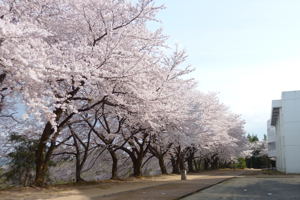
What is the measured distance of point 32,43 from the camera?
10.8m

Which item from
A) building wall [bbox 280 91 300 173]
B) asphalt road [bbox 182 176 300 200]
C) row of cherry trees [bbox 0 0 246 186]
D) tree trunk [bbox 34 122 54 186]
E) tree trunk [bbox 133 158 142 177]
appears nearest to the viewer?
row of cherry trees [bbox 0 0 246 186]

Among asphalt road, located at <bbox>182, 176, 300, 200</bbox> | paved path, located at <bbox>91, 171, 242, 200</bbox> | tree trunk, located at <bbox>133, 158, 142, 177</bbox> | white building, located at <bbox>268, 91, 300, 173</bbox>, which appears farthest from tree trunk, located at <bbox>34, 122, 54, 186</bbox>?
white building, located at <bbox>268, 91, 300, 173</bbox>

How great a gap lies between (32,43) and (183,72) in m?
13.8

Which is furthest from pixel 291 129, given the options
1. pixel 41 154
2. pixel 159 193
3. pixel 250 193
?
pixel 41 154

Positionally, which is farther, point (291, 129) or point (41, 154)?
point (291, 129)

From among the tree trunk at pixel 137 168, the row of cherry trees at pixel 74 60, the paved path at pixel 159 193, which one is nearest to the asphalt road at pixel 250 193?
the paved path at pixel 159 193

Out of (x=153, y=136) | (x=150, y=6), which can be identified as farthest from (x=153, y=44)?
(x=153, y=136)

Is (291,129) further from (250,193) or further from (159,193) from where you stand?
(159,193)

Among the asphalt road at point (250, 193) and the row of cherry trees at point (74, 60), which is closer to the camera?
the row of cherry trees at point (74, 60)

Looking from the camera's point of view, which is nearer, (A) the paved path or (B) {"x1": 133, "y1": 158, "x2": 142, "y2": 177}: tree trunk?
(A) the paved path

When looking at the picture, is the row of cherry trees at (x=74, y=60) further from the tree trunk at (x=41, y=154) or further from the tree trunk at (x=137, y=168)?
the tree trunk at (x=137, y=168)

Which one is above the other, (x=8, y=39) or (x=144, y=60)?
(x=144, y=60)

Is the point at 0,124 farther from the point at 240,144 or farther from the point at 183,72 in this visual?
the point at 240,144

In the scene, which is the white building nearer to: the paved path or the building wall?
the building wall
